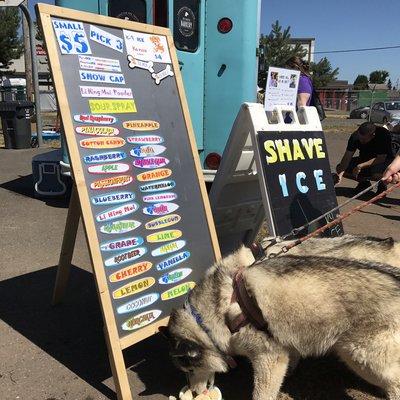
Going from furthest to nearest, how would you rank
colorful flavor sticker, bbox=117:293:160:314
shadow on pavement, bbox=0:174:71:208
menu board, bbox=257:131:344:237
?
shadow on pavement, bbox=0:174:71:208
menu board, bbox=257:131:344:237
colorful flavor sticker, bbox=117:293:160:314

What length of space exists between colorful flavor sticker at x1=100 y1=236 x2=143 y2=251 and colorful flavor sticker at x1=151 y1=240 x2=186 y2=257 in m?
0.14

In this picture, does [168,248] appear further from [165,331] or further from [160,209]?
[165,331]

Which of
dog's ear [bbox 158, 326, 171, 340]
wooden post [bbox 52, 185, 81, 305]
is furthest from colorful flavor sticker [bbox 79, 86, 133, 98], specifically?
A: dog's ear [bbox 158, 326, 171, 340]

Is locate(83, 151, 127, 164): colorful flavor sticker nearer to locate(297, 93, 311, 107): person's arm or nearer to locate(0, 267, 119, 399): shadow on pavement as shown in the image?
locate(0, 267, 119, 399): shadow on pavement

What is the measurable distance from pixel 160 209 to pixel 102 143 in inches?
23.1

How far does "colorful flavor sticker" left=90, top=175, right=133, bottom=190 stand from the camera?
2.76 m

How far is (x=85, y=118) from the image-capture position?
110 inches

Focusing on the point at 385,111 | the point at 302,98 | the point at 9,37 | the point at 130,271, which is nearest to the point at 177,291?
the point at 130,271

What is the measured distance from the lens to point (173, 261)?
124 inches

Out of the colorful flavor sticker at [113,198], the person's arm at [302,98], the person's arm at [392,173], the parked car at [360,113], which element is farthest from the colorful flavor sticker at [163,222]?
the parked car at [360,113]

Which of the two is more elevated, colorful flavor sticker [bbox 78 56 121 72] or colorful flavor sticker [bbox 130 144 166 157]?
colorful flavor sticker [bbox 78 56 121 72]

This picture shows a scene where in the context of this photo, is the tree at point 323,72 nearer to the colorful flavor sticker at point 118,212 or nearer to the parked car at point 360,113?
the parked car at point 360,113

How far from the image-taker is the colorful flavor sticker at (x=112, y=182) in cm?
276

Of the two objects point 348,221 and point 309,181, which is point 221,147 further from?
point 348,221
